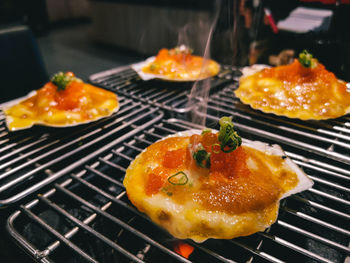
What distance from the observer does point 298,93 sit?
2.36 meters

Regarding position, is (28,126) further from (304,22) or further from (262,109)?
(304,22)

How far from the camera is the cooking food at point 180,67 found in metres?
2.96

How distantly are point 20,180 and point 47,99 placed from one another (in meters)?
1.04

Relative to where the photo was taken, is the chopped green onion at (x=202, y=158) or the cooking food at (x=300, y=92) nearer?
the chopped green onion at (x=202, y=158)

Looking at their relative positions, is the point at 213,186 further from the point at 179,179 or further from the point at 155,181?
the point at 155,181

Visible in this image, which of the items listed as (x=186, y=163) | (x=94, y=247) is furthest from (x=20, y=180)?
(x=186, y=163)

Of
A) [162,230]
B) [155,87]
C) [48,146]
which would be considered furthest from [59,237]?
[155,87]

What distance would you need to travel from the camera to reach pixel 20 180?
156cm

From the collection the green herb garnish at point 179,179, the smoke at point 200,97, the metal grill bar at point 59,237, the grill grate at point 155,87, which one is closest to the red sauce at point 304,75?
the grill grate at point 155,87

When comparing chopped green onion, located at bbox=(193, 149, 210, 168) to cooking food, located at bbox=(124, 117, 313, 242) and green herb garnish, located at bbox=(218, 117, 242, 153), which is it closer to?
cooking food, located at bbox=(124, 117, 313, 242)

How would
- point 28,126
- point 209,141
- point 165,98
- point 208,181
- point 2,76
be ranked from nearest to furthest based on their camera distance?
point 208,181 → point 209,141 → point 28,126 → point 165,98 → point 2,76

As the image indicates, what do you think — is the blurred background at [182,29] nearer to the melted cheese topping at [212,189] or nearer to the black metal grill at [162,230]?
the black metal grill at [162,230]

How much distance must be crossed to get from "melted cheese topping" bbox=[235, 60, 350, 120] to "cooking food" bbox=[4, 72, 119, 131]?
1.37 meters

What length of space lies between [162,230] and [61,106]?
62.8 inches
